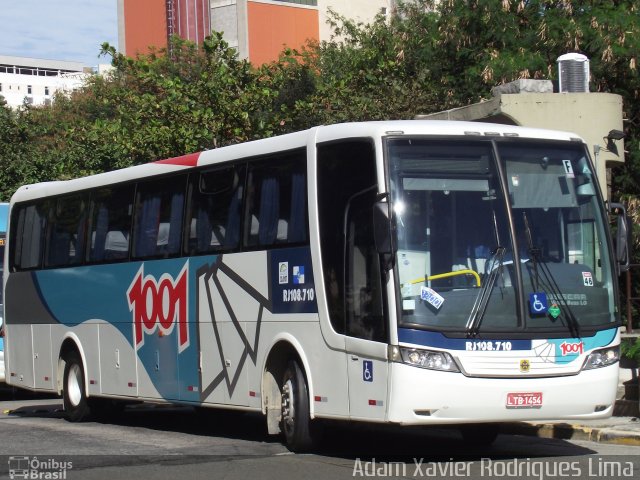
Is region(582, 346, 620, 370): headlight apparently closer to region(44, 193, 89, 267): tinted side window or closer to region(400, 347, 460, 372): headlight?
region(400, 347, 460, 372): headlight

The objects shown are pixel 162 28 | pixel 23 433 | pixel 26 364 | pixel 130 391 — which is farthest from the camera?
pixel 162 28

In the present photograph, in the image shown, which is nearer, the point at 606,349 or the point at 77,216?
the point at 606,349

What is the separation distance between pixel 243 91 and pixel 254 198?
17060 millimetres

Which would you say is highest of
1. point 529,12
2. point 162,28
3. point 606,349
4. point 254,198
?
point 162,28

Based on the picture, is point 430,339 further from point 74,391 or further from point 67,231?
point 67,231

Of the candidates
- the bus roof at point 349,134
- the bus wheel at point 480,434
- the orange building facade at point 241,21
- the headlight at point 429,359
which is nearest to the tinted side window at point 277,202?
the bus roof at point 349,134

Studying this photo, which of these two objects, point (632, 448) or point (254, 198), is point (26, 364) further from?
point (632, 448)

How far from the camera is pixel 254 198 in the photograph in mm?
13047

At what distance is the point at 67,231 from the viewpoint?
1755 cm

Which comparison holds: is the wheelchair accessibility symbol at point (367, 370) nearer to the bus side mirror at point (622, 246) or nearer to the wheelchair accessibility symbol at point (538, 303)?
the wheelchair accessibility symbol at point (538, 303)

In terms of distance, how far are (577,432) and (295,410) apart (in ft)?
11.2

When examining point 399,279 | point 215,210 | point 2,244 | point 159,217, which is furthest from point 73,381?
point 399,279

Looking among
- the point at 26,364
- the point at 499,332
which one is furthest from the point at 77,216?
the point at 499,332

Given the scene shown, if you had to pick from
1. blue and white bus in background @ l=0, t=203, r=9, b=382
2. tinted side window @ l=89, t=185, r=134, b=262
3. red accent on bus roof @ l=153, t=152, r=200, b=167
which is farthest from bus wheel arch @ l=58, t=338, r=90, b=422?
blue and white bus in background @ l=0, t=203, r=9, b=382
